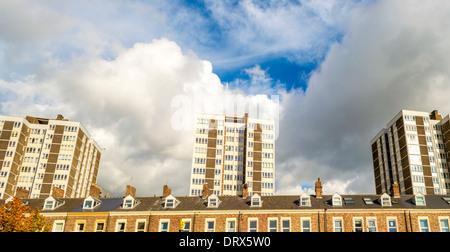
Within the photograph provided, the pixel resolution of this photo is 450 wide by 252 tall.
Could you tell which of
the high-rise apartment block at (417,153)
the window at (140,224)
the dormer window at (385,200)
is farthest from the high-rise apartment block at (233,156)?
the dormer window at (385,200)

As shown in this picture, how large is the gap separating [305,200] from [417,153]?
77.3m

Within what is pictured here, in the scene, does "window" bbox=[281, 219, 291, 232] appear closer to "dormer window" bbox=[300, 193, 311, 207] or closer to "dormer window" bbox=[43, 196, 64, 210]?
"dormer window" bbox=[300, 193, 311, 207]

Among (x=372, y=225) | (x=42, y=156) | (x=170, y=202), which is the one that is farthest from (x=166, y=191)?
(x=42, y=156)

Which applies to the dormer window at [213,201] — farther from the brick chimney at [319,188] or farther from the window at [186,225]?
the brick chimney at [319,188]

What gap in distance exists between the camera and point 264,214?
5181cm

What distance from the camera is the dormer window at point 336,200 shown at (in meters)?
52.0

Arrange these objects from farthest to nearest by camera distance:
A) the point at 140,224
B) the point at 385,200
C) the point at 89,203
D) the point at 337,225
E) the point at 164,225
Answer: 1. the point at 89,203
2. the point at 140,224
3. the point at 164,225
4. the point at 385,200
5. the point at 337,225

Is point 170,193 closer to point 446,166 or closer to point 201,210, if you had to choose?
point 201,210

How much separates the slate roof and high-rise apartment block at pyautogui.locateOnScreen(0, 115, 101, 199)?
191 feet

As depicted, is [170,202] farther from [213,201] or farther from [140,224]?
[213,201]

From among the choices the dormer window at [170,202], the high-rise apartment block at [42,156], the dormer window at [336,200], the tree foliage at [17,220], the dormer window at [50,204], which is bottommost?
the tree foliage at [17,220]
